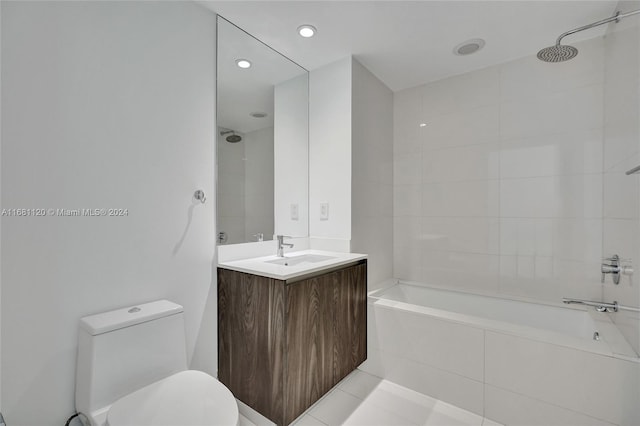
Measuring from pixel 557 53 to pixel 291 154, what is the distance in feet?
5.80

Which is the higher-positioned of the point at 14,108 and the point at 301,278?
the point at 14,108

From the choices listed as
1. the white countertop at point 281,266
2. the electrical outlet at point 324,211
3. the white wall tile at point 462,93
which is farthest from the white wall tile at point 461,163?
the white countertop at point 281,266

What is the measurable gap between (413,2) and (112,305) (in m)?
2.23

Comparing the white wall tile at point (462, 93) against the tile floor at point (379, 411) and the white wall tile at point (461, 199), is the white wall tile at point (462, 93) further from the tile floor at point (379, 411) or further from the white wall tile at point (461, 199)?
the tile floor at point (379, 411)

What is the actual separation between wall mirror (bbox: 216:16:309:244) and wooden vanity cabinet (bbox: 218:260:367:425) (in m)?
0.47

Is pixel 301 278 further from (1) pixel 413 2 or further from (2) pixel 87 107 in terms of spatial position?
(1) pixel 413 2

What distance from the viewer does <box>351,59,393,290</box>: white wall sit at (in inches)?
88.7

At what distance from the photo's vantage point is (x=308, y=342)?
5.23 ft

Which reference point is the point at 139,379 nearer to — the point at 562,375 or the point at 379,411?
the point at 379,411

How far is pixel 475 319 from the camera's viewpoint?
71.9 inches

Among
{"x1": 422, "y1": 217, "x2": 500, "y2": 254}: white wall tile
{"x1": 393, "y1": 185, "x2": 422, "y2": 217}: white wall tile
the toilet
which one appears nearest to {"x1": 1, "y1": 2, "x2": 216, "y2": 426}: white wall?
the toilet

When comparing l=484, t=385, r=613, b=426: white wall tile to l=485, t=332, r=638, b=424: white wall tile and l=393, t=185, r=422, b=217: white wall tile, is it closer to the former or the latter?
l=485, t=332, r=638, b=424: white wall tile

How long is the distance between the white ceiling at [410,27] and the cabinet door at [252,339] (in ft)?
5.16

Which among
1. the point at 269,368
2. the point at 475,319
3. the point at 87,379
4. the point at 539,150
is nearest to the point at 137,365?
the point at 87,379
